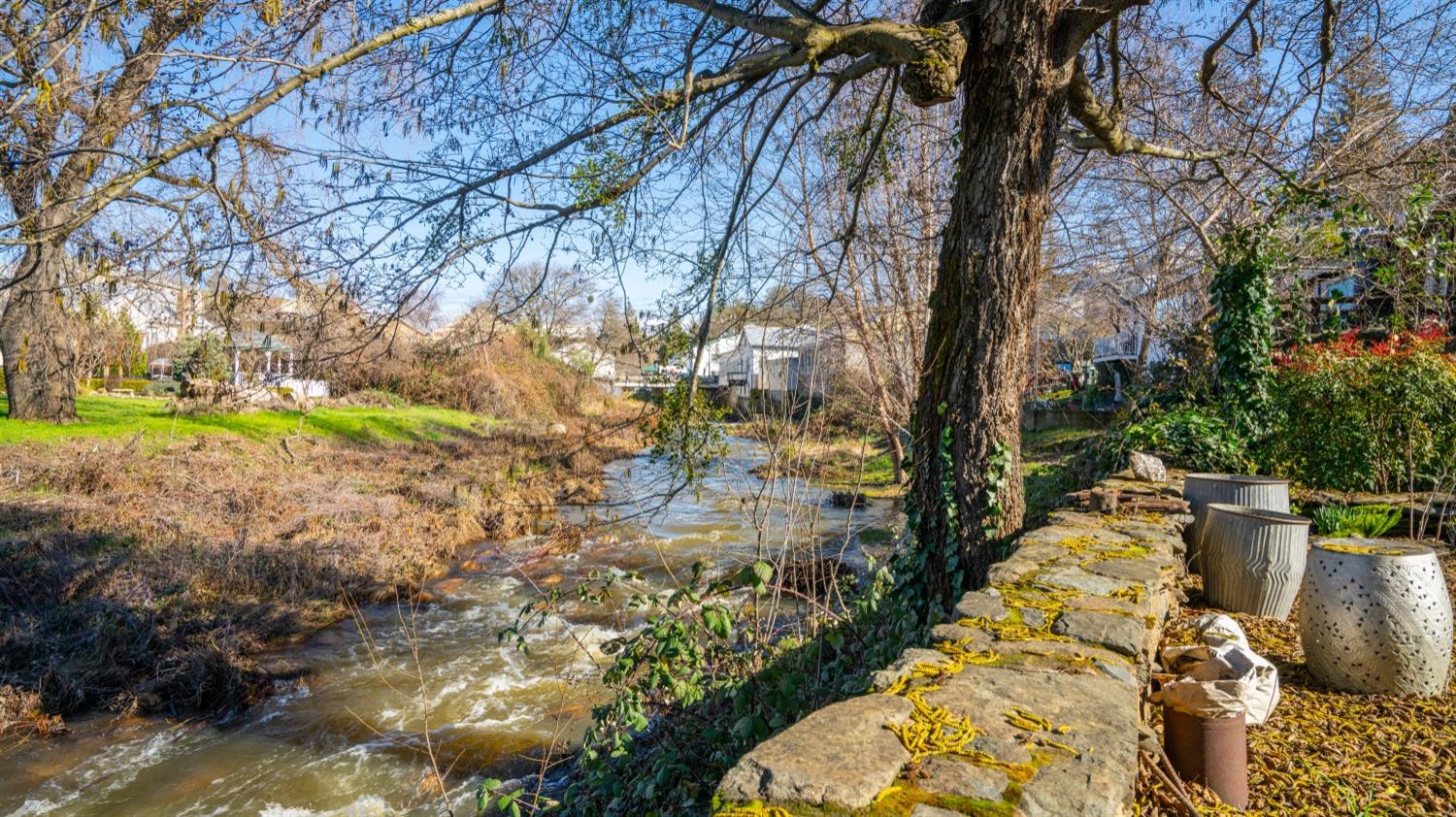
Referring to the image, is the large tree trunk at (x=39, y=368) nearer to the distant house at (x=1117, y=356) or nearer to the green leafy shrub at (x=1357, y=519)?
the green leafy shrub at (x=1357, y=519)

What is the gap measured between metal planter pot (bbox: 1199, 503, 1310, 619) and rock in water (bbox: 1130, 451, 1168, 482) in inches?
76.4

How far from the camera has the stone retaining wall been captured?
1710 millimetres

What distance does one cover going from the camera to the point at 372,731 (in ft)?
19.1

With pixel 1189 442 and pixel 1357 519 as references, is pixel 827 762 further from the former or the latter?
pixel 1189 442

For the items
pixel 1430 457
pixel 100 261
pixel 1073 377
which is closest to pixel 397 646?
pixel 100 261

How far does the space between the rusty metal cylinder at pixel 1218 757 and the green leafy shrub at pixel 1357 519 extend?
14.2ft

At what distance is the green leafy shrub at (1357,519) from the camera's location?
19.6ft

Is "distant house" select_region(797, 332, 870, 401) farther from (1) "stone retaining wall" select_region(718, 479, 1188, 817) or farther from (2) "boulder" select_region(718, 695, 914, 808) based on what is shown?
(2) "boulder" select_region(718, 695, 914, 808)

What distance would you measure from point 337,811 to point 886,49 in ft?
19.1

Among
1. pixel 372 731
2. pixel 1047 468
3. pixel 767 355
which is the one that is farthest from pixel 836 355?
pixel 372 731

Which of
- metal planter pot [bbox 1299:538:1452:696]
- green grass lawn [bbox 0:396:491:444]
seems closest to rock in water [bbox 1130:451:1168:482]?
metal planter pot [bbox 1299:538:1452:696]

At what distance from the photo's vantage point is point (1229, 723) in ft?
8.45

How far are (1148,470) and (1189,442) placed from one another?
1.49 m

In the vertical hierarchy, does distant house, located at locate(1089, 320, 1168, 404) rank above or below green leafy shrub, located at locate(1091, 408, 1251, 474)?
above
